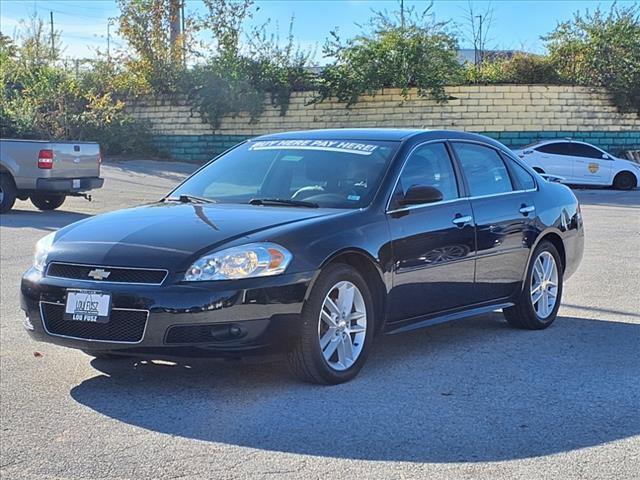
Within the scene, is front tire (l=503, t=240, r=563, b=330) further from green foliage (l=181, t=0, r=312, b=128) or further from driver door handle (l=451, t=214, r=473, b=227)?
green foliage (l=181, t=0, r=312, b=128)

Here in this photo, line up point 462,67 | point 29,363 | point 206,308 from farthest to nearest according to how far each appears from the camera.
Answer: point 462,67 → point 29,363 → point 206,308

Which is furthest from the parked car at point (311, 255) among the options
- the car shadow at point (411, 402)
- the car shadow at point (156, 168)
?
the car shadow at point (156, 168)

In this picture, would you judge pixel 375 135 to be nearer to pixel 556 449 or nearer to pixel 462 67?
pixel 556 449

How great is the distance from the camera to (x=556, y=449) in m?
4.80

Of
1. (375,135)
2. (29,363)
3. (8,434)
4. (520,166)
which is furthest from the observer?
(520,166)

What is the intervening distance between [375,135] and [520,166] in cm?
158

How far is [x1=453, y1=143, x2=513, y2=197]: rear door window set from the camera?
7445mm

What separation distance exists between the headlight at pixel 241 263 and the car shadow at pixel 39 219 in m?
10.7

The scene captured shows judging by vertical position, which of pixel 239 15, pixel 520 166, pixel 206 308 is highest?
pixel 239 15

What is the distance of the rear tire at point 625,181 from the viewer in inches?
1086

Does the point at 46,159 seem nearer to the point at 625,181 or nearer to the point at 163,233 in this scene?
the point at 163,233

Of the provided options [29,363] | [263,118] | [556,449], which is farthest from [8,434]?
[263,118]

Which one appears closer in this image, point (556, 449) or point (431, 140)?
point (556, 449)

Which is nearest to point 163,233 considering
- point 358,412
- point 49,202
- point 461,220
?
point 358,412
